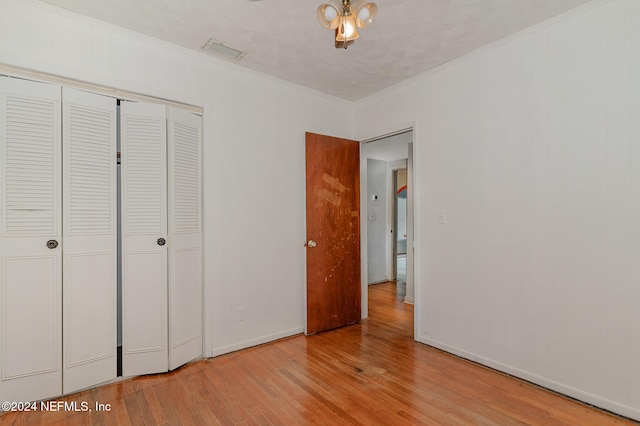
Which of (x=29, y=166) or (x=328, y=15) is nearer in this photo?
(x=328, y=15)

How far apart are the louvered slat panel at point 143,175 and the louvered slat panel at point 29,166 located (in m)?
0.45

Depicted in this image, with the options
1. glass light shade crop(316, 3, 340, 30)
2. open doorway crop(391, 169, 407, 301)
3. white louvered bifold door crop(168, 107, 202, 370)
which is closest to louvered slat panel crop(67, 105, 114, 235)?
white louvered bifold door crop(168, 107, 202, 370)

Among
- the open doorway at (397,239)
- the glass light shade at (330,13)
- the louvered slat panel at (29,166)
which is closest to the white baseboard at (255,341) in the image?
the louvered slat panel at (29,166)

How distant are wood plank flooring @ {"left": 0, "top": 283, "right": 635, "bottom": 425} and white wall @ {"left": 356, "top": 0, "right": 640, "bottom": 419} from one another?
29cm

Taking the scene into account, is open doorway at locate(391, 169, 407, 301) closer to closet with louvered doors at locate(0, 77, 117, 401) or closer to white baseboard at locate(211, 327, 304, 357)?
white baseboard at locate(211, 327, 304, 357)

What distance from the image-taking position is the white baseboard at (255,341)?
295 cm

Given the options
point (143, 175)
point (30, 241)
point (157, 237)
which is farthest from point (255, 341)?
point (30, 241)

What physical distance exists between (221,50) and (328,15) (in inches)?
61.6

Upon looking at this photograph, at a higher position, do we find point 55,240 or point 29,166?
point 29,166

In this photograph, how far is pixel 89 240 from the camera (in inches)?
93.2

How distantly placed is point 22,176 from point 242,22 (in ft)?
6.07

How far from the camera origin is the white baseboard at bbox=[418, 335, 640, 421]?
2.02 metres

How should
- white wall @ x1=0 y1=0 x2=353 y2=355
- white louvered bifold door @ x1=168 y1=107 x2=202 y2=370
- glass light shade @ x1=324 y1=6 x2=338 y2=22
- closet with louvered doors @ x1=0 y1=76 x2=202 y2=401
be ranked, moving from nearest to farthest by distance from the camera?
glass light shade @ x1=324 y1=6 x2=338 y2=22, closet with louvered doors @ x1=0 y1=76 x2=202 y2=401, white wall @ x1=0 y1=0 x2=353 y2=355, white louvered bifold door @ x1=168 y1=107 x2=202 y2=370

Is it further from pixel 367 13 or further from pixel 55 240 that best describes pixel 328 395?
pixel 367 13
